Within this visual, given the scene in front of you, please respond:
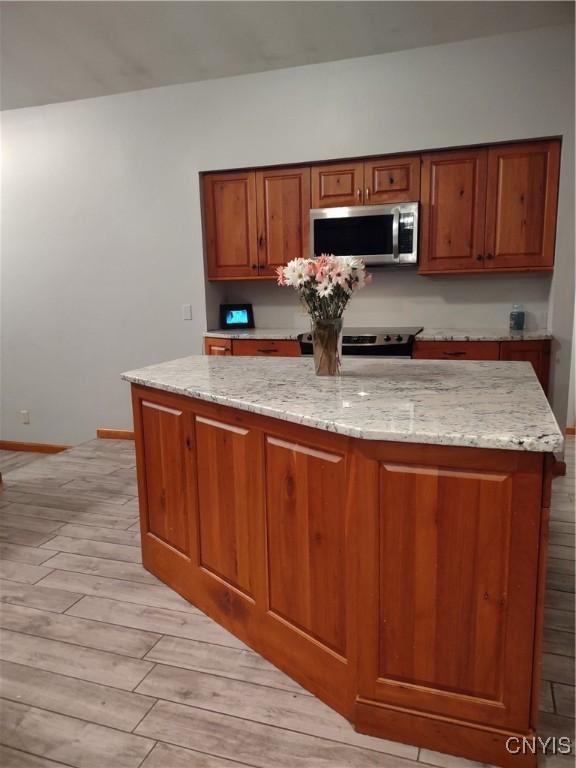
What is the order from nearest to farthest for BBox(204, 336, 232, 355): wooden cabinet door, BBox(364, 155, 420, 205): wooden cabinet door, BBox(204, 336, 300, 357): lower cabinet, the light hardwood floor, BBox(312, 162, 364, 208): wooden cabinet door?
the light hardwood floor
BBox(364, 155, 420, 205): wooden cabinet door
BBox(312, 162, 364, 208): wooden cabinet door
BBox(204, 336, 300, 357): lower cabinet
BBox(204, 336, 232, 355): wooden cabinet door

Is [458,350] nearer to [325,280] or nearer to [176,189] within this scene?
[325,280]

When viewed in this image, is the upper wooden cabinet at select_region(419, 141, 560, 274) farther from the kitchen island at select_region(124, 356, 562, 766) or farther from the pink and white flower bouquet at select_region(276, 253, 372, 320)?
the pink and white flower bouquet at select_region(276, 253, 372, 320)

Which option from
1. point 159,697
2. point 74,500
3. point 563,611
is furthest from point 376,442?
point 74,500

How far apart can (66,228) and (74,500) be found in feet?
7.93

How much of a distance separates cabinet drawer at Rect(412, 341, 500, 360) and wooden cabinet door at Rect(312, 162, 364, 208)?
3.66 feet

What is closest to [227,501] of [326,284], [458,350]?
[326,284]

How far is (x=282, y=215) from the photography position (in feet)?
13.4

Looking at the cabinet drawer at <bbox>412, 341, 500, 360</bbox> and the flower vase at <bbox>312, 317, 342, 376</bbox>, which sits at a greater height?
the flower vase at <bbox>312, 317, 342, 376</bbox>

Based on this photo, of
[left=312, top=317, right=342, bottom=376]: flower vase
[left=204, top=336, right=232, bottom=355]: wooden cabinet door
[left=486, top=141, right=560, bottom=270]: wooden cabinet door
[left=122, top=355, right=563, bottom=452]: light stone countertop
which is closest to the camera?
[left=122, top=355, right=563, bottom=452]: light stone countertop

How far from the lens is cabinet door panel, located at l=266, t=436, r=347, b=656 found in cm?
155

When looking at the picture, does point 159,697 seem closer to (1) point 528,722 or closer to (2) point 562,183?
(1) point 528,722

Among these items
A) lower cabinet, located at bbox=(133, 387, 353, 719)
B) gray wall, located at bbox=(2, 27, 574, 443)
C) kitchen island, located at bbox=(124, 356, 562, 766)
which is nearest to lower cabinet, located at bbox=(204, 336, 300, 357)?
gray wall, located at bbox=(2, 27, 574, 443)

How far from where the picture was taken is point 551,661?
1.85m

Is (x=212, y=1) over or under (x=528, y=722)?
over
